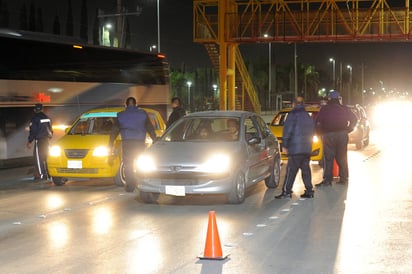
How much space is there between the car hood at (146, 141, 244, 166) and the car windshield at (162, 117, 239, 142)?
49cm

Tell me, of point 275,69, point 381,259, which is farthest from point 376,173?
point 275,69

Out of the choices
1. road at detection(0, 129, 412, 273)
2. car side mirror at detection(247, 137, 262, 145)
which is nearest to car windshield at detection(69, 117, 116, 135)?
road at detection(0, 129, 412, 273)

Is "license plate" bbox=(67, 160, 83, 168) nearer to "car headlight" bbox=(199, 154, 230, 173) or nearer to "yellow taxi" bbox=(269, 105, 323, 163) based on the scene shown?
"car headlight" bbox=(199, 154, 230, 173)

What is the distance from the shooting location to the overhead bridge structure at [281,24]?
33812 millimetres

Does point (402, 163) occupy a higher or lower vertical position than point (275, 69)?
lower

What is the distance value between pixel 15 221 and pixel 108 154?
3861mm

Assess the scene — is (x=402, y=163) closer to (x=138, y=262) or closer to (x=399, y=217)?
(x=399, y=217)

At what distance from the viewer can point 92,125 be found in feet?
49.5

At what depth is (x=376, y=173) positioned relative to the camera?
16.3m

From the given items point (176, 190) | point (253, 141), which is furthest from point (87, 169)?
point (253, 141)

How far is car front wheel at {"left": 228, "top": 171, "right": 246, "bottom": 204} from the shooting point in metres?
11.2

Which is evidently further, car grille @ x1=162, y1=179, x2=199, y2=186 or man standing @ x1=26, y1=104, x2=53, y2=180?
man standing @ x1=26, y1=104, x2=53, y2=180

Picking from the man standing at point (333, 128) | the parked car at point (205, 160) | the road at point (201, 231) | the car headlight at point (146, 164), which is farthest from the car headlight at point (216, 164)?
the man standing at point (333, 128)

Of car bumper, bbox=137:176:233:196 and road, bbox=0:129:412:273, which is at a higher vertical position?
car bumper, bbox=137:176:233:196
